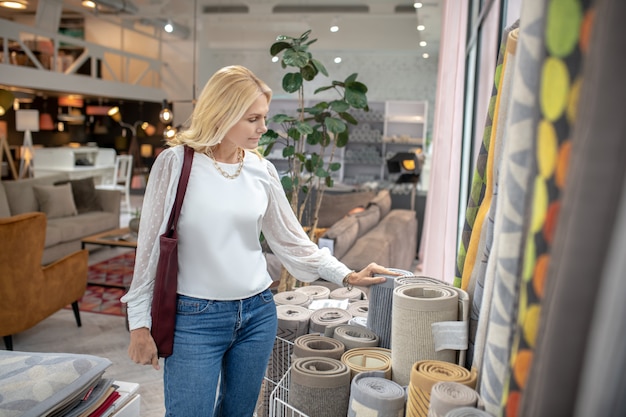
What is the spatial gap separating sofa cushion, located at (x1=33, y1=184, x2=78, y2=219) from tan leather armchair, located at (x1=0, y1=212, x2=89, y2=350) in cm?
314

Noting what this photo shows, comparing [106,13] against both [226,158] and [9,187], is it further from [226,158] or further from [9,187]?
[226,158]

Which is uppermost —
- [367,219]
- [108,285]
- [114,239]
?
[367,219]

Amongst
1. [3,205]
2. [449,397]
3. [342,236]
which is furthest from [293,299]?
[3,205]

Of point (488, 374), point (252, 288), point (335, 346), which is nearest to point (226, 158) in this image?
point (252, 288)

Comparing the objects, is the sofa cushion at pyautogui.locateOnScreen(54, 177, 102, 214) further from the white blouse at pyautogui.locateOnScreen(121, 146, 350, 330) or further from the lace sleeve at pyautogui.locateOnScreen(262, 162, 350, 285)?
the white blouse at pyautogui.locateOnScreen(121, 146, 350, 330)

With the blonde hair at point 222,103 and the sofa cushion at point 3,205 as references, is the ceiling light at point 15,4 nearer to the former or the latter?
the sofa cushion at point 3,205

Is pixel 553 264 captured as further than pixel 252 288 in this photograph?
No

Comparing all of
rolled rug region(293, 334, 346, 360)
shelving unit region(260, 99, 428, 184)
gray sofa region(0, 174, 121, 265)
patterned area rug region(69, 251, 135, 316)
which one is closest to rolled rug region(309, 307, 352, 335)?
rolled rug region(293, 334, 346, 360)

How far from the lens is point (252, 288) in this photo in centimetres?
155

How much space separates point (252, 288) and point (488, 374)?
82 cm

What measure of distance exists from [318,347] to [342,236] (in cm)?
252

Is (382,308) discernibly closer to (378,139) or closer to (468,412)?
(468,412)

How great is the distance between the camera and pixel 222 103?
150 centimetres

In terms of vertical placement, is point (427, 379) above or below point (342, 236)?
above
